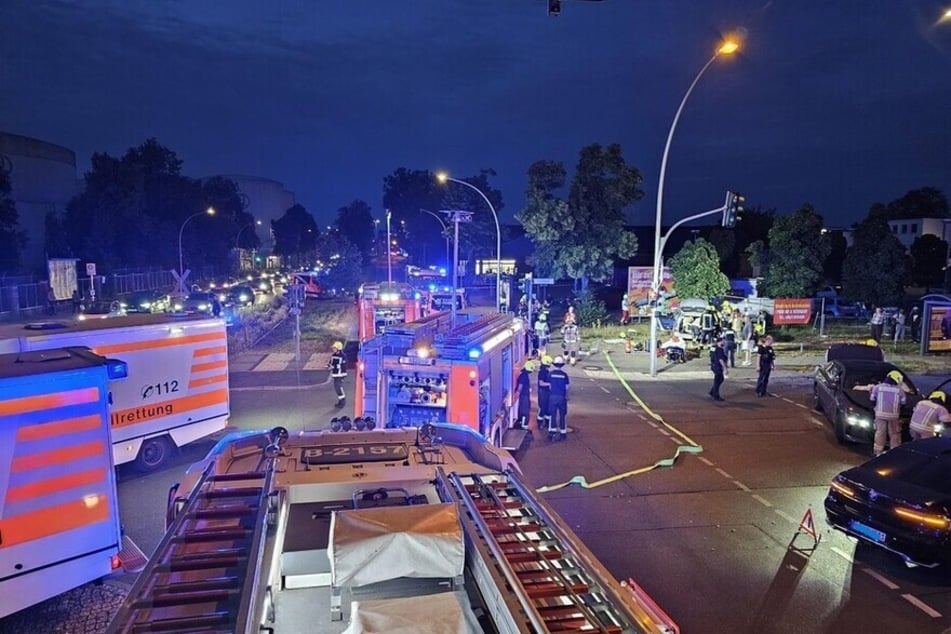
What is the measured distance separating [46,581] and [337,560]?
15.4ft

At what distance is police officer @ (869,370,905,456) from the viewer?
36.7 ft

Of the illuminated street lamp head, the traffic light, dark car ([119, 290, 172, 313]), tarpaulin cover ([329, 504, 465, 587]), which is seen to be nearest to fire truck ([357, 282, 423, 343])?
the traffic light

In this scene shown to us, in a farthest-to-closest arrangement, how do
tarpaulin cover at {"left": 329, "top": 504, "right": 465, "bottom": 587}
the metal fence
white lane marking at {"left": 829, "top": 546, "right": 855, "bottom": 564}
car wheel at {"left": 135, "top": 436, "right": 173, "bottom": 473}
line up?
the metal fence
car wheel at {"left": 135, "top": 436, "right": 173, "bottom": 473}
white lane marking at {"left": 829, "top": 546, "right": 855, "bottom": 564}
tarpaulin cover at {"left": 329, "top": 504, "right": 465, "bottom": 587}

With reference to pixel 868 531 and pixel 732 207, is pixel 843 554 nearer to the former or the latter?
pixel 868 531

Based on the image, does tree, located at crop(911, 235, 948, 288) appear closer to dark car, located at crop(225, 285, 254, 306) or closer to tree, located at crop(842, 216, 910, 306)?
tree, located at crop(842, 216, 910, 306)

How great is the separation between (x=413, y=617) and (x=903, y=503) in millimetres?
6856

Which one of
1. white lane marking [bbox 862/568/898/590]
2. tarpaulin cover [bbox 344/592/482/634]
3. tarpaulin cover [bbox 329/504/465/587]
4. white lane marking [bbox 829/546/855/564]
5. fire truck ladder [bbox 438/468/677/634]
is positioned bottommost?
white lane marking [bbox 829/546/855/564]

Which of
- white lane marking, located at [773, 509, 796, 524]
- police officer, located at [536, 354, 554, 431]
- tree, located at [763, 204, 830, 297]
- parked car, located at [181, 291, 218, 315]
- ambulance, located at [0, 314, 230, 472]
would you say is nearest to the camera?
white lane marking, located at [773, 509, 796, 524]

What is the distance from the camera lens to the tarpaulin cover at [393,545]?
3004 mm

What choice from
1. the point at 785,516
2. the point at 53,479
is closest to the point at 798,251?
the point at 785,516

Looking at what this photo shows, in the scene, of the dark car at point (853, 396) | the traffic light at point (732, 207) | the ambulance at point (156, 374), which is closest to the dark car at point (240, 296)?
the ambulance at point (156, 374)

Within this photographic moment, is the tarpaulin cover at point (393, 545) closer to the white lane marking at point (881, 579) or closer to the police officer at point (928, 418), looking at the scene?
the white lane marking at point (881, 579)

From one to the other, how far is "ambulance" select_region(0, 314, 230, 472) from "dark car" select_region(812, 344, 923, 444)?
38.0 feet

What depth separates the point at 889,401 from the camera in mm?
11203
